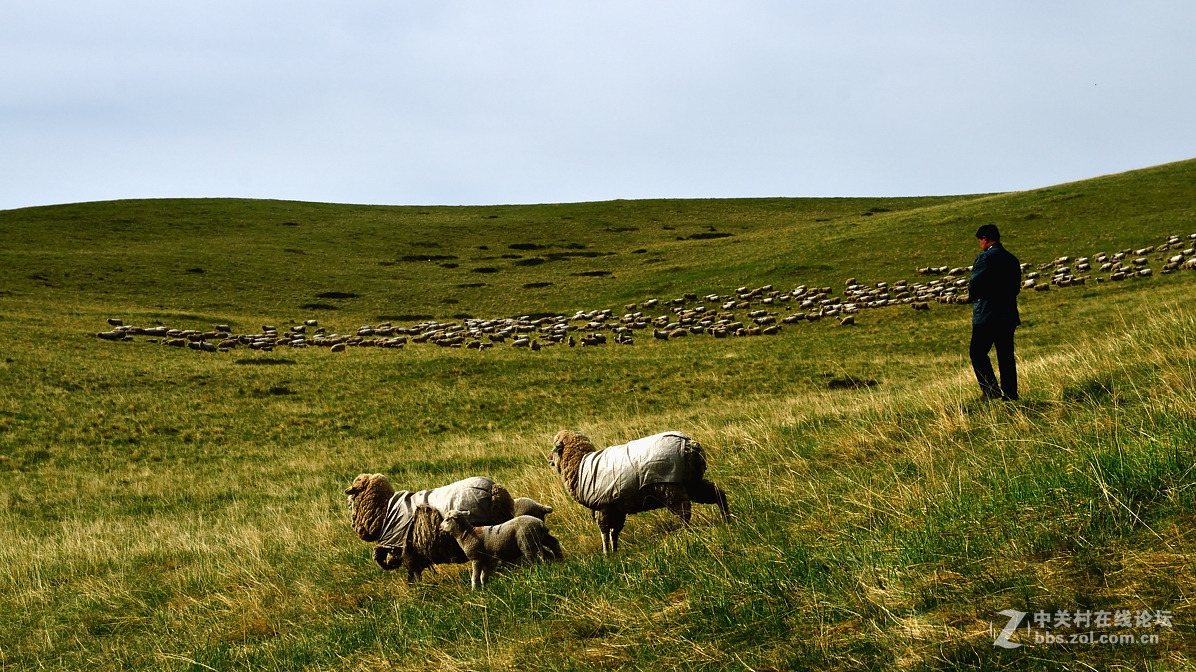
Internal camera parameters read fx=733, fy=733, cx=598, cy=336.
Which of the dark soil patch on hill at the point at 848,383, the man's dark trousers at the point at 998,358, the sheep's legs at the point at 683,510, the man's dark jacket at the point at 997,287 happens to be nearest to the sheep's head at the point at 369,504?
the sheep's legs at the point at 683,510

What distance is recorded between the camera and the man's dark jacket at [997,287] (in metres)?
10.2

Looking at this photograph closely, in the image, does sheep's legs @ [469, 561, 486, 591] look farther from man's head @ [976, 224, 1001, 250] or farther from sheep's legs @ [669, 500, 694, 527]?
man's head @ [976, 224, 1001, 250]

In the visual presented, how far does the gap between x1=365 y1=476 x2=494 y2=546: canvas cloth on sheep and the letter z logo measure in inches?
173

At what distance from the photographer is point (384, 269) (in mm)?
73250

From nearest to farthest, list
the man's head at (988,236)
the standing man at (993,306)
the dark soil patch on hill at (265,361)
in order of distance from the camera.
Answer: the standing man at (993,306)
the man's head at (988,236)
the dark soil patch on hill at (265,361)

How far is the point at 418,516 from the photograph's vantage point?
688 cm

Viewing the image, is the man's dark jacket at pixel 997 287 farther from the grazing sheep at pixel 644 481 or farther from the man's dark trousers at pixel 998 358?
the grazing sheep at pixel 644 481

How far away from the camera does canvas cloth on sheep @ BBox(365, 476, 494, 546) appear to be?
6695mm

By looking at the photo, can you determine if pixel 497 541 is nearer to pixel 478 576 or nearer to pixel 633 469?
pixel 478 576

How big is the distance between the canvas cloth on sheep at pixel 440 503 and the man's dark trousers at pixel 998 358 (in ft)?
22.7

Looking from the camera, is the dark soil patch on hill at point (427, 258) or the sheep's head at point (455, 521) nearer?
the sheep's head at point (455, 521)

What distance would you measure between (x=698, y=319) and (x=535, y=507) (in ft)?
116

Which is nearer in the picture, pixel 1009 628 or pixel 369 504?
pixel 1009 628

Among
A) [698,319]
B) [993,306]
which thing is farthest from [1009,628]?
[698,319]
